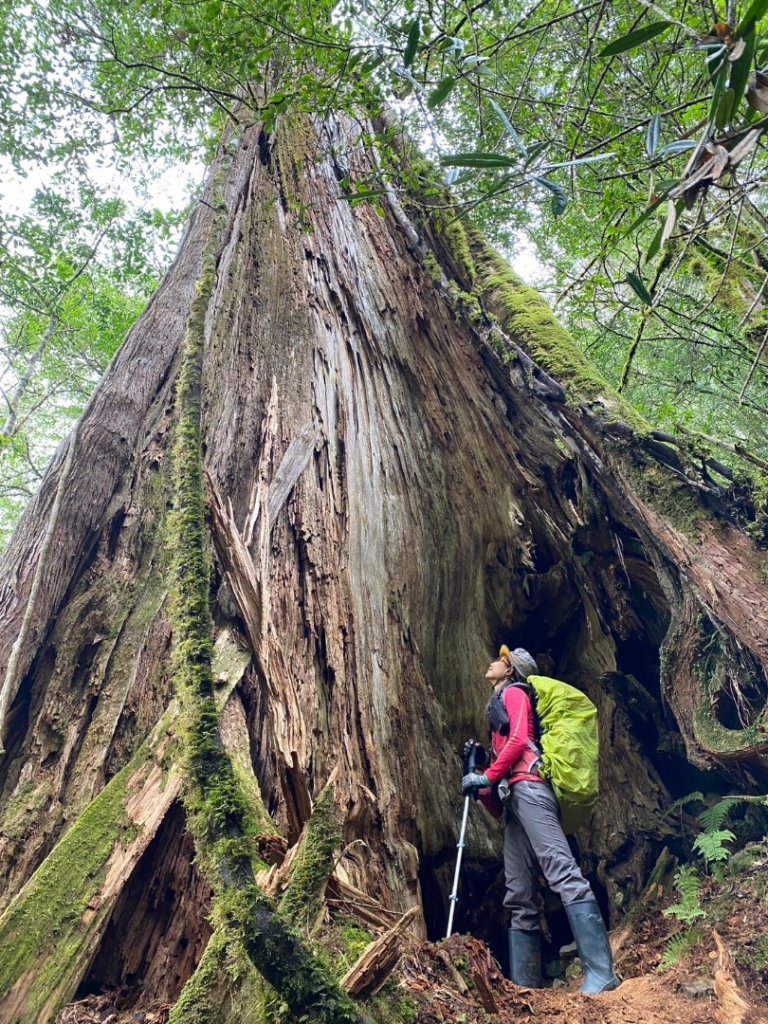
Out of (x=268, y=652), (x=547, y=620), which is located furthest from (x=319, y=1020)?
(x=547, y=620)

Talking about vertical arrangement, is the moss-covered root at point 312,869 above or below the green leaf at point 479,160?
below

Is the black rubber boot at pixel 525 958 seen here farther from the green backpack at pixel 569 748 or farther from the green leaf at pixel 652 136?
the green leaf at pixel 652 136

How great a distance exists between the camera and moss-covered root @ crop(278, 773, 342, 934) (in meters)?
1.83

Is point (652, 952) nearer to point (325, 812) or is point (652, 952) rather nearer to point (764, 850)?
point (764, 850)

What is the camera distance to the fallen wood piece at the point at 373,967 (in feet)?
5.47

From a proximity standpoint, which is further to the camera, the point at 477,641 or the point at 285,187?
the point at 285,187

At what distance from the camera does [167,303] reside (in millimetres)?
5770

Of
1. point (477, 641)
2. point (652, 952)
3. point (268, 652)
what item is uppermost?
point (477, 641)

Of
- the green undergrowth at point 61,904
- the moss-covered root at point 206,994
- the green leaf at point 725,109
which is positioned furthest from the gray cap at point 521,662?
the green leaf at point 725,109

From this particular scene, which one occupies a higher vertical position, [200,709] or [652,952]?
[200,709]

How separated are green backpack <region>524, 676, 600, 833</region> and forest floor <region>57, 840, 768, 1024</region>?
752 millimetres

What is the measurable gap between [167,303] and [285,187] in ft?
5.92

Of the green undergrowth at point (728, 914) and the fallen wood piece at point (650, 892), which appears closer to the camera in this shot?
the green undergrowth at point (728, 914)

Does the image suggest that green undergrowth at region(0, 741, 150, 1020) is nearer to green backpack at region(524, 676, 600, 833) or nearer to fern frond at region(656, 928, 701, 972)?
green backpack at region(524, 676, 600, 833)
